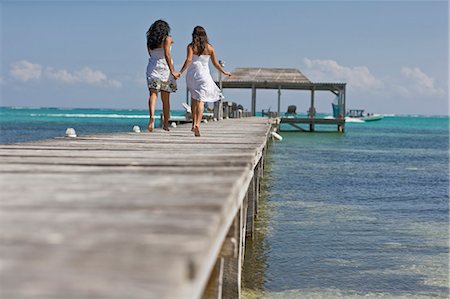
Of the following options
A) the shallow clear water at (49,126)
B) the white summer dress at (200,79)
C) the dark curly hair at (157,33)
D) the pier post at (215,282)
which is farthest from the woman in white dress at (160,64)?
the shallow clear water at (49,126)

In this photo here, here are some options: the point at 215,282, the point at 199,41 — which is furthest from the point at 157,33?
the point at 215,282

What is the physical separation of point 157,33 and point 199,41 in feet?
2.19

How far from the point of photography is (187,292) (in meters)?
1.69

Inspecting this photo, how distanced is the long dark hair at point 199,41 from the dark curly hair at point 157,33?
531 millimetres

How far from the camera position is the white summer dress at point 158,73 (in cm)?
923

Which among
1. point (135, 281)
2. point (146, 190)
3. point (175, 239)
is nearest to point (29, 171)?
point (146, 190)

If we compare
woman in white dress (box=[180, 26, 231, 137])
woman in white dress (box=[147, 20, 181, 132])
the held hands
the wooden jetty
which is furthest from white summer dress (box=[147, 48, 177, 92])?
the wooden jetty

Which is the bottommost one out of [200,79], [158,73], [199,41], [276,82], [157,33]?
[200,79]

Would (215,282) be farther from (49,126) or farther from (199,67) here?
(49,126)

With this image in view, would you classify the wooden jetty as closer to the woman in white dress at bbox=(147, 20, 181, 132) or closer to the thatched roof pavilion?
the woman in white dress at bbox=(147, 20, 181, 132)

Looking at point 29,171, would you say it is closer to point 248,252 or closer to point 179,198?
point 179,198

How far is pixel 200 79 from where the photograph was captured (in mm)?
8719

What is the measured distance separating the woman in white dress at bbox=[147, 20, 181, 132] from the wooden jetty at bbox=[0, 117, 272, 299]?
5.06m

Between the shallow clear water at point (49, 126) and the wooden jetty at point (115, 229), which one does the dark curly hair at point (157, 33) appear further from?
the shallow clear water at point (49, 126)
